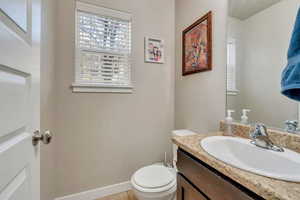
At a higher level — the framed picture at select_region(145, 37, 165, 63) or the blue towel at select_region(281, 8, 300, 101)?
the framed picture at select_region(145, 37, 165, 63)

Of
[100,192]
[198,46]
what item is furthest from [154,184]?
[198,46]

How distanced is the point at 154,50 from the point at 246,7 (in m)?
0.99

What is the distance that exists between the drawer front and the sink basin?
0.08 metres

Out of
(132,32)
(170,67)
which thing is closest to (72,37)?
(132,32)

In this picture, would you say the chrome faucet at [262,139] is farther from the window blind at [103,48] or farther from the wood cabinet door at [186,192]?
the window blind at [103,48]

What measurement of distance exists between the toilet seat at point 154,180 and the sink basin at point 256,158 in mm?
588

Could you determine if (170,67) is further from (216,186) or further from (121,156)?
(216,186)

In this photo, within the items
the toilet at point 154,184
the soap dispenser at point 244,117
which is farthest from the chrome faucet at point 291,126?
the toilet at point 154,184

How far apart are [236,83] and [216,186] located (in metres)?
0.83

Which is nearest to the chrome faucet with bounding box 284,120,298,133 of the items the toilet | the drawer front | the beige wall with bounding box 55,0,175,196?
the drawer front

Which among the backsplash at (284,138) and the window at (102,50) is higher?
the window at (102,50)

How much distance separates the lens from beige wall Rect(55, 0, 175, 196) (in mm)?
1417

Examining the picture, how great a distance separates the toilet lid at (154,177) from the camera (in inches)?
45.6

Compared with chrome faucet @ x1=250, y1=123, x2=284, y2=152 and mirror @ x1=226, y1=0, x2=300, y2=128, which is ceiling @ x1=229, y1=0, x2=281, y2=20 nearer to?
mirror @ x1=226, y1=0, x2=300, y2=128
